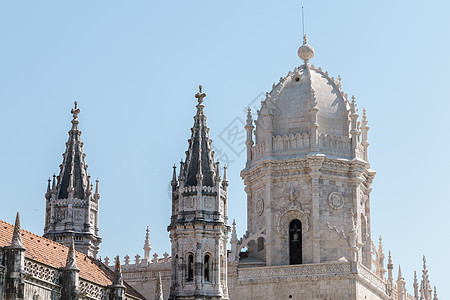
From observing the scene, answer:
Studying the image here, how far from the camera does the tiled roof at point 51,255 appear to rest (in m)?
43.0

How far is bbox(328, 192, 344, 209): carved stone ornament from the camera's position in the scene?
216 feet

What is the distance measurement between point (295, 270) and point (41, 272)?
987 inches

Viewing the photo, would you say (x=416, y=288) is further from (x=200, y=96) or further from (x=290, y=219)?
(x=200, y=96)

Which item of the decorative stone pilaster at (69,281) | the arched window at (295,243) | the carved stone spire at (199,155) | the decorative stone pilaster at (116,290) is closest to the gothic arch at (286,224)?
the arched window at (295,243)

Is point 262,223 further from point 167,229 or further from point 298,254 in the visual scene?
point 167,229

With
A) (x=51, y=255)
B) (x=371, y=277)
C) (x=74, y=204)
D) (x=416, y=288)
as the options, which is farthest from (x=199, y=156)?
(x=416, y=288)

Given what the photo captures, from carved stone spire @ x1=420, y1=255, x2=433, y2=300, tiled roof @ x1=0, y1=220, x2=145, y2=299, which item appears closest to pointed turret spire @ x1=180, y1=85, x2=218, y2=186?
tiled roof @ x1=0, y1=220, x2=145, y2=299

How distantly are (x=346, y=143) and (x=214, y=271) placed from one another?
18160 millimetres

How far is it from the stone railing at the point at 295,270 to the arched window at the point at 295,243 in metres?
1.89

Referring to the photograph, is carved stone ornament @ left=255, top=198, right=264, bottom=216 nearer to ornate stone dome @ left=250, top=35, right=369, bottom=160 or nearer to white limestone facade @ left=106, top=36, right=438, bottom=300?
white limestone facade @ left=106, top=36, right=438, bottom=300

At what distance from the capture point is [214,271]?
52.9 meters

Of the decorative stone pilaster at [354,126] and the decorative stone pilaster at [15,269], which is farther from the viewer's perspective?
the decorative stone pilaster at [354,126]

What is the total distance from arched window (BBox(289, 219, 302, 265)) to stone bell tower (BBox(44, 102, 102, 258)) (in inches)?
514

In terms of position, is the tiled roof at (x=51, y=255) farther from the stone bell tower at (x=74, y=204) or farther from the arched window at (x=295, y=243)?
the arched window at (x=295, y=243)
